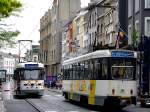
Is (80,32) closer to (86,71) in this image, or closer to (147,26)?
(147,26)

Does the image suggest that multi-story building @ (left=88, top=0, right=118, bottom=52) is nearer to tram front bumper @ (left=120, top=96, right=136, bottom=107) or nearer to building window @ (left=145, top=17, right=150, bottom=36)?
building window @ (left=145, top=17, right=150, bottom=36)

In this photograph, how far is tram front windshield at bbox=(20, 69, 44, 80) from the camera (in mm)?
49031

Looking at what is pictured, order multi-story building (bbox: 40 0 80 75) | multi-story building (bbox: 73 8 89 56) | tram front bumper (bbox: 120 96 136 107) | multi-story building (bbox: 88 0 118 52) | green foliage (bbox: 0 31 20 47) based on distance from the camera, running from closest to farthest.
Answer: green foliage (bbox: 0 31 20 47)
tram front bumper (bbox: 120 96 136 107)
multi-story building (bbox: 88 0 118 52)
multi-story building (bbox: 73 8 89 56)
multi-story building (bbox: 40 0 80 75)

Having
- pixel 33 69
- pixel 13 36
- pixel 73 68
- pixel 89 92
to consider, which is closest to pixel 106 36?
pixel 33 69

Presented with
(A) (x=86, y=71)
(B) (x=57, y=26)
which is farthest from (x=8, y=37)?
(B) (x=57, y=26)

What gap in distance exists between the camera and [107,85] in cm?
3064

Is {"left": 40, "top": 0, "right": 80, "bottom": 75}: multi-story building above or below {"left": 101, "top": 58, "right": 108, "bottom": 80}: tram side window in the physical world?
above

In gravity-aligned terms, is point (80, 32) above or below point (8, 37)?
above

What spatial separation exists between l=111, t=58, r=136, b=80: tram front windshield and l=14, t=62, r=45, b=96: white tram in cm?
1894

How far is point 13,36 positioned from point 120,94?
6.71 meters

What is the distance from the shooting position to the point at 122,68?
30.8 m

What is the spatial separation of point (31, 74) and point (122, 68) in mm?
19382

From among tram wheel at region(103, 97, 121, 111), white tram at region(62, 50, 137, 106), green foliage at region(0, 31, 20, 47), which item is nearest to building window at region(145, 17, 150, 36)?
white tram at region(62, 50, 137, 106)

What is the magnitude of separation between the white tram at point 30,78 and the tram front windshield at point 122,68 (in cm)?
1894
